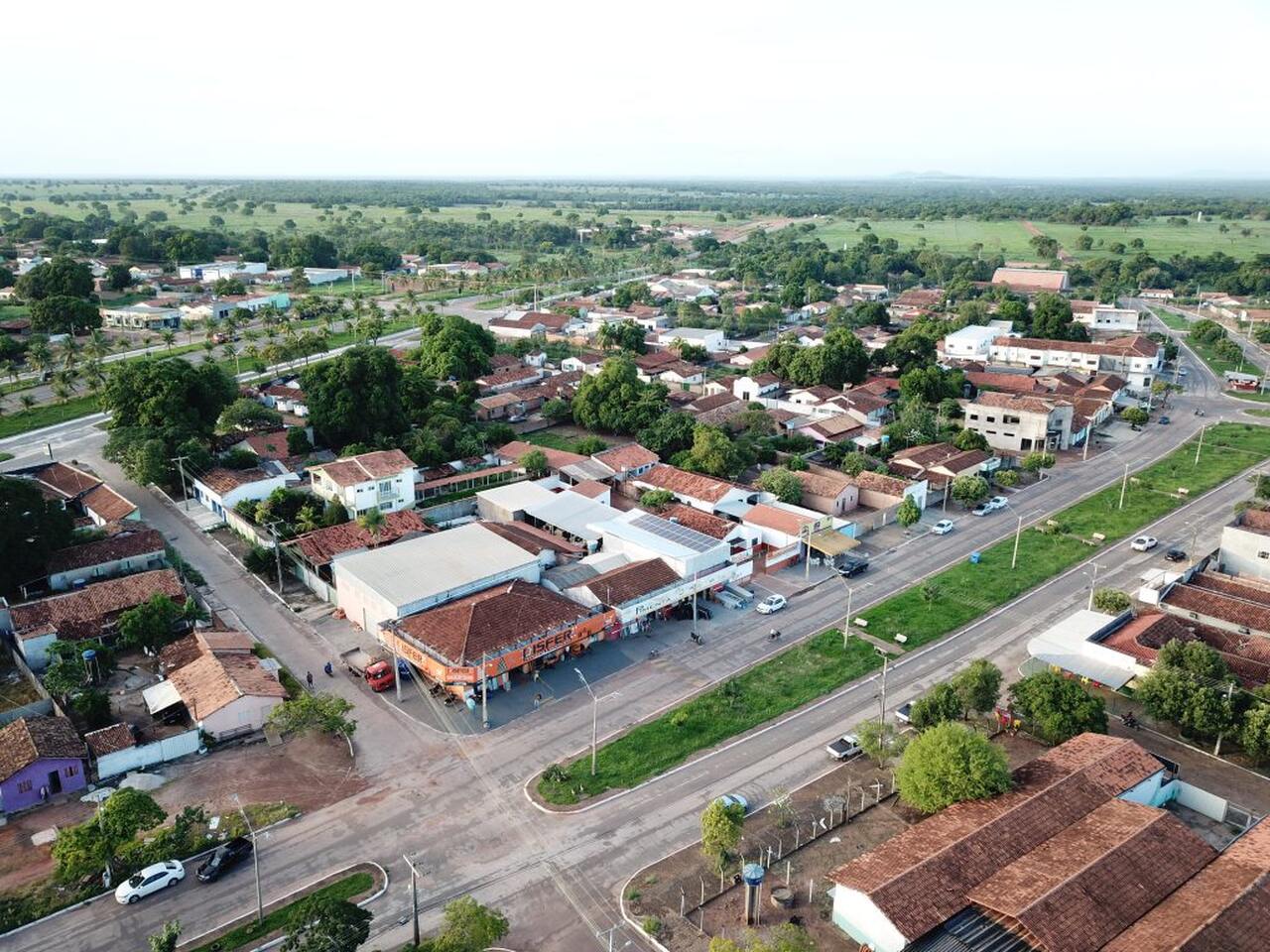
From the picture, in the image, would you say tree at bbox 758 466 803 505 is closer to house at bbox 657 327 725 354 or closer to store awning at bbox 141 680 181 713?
store awning at bbox 141 680 181 713

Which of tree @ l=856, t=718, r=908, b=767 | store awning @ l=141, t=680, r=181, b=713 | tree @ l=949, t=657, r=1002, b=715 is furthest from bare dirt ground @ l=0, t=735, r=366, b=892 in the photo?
tree @ l=949, t=657, r=1002, b=715

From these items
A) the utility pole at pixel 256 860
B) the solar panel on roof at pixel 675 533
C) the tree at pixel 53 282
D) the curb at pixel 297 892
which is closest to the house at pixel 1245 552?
the solar panel on roof at pixel 675 533

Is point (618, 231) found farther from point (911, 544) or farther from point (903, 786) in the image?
point (903, 786)

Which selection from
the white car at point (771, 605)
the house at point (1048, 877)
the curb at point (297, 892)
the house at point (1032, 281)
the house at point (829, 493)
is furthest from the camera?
the house at point (1032, 281)

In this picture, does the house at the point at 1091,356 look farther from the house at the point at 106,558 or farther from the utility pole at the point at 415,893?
the utility pole at the point at 415,893

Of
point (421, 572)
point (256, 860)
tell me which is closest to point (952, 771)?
point (256, 860)

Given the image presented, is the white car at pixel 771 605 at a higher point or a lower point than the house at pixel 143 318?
lower
